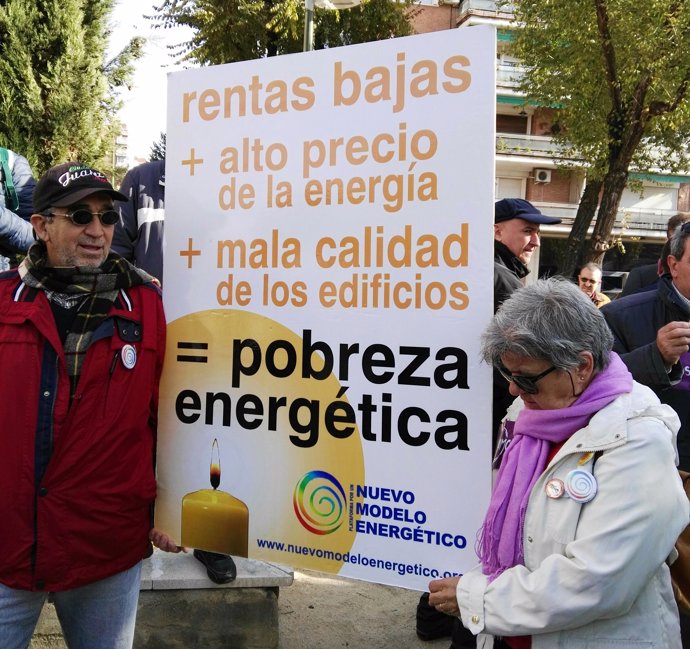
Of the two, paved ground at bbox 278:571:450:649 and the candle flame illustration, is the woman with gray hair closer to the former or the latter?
the candle flame illustration

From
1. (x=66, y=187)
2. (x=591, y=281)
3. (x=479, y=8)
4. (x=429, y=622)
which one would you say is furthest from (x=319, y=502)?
(x=479, y=8)

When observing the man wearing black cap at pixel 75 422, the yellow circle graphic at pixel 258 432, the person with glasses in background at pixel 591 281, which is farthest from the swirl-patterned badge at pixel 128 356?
the person with glasses in background at pixel 591 281

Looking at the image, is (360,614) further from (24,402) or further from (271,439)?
(24,402)

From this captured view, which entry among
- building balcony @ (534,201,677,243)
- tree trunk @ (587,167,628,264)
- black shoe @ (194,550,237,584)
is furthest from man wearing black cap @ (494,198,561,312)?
building balcony @ (534,201,677,243)

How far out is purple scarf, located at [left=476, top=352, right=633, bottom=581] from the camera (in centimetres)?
166

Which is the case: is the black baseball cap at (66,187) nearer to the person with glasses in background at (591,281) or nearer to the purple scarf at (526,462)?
the purple scarf at (526,462)

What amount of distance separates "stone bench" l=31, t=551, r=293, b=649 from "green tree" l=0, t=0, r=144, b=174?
5.63 meters

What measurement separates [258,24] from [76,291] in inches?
411

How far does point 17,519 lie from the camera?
187cm

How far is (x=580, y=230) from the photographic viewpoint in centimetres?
1345

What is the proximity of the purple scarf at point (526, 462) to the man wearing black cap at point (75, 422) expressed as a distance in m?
1.00

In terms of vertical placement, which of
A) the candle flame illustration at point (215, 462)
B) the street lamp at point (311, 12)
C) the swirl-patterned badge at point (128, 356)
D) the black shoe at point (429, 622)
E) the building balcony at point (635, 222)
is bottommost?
the black shoe at point (429, 622)

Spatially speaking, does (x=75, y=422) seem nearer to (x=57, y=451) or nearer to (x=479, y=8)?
(x=57, y=451)

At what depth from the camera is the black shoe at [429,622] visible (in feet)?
11.2
